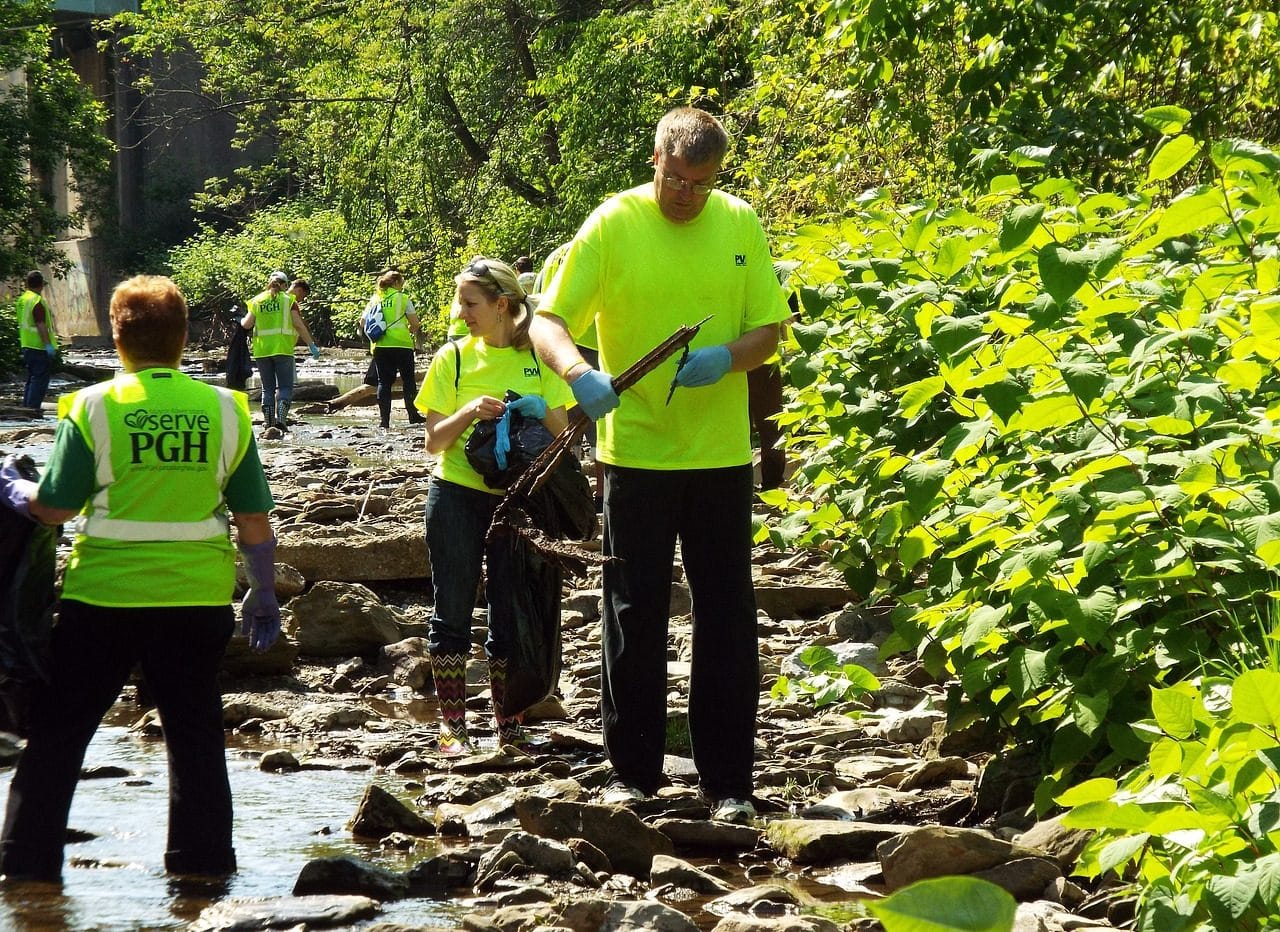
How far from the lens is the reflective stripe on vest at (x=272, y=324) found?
2097 centimetres

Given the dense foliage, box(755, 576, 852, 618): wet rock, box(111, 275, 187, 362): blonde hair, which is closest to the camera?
box(111, 275, 187, 362): blonde hair

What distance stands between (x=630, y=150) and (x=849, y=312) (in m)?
16.5

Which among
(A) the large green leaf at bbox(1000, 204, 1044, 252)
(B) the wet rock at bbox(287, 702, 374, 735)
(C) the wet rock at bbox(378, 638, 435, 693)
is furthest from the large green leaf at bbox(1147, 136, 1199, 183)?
(C) the wet rock at bbox(378, 638, 435, 693)

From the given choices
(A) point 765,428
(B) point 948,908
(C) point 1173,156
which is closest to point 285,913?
(C) point 1173,156

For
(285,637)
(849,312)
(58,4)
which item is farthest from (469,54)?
(58,4)

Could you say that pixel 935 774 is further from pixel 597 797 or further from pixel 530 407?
pixel 530 407

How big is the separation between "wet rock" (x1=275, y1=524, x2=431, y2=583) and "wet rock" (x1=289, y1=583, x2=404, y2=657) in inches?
48.8

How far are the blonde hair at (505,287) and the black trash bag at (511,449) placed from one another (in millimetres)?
342

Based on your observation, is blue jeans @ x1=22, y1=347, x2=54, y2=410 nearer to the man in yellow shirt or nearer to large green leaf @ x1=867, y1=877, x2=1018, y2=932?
the man in yellow shirt

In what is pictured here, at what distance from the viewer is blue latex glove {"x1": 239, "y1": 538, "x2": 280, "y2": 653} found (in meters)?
4.86

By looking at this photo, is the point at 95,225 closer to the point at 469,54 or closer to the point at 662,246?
the point at 469,54

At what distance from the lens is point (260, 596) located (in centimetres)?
489

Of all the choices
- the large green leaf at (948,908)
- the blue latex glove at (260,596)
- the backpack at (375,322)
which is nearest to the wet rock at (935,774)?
the blue latex glove at (260,596)

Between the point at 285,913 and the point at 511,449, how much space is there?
260cm
